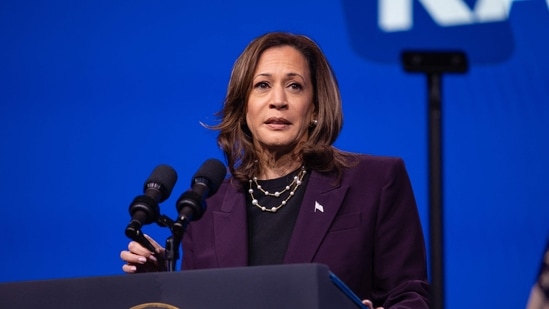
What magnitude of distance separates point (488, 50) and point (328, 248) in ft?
3.78

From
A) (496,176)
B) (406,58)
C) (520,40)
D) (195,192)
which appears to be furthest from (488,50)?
(406,58)

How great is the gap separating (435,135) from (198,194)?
65 cm

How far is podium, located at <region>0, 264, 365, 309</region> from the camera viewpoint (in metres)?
1.78

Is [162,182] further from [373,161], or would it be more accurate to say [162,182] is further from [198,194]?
[373,161]

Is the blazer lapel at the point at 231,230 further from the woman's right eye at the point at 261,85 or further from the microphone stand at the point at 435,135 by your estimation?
the microphone stand at the point at 435,135

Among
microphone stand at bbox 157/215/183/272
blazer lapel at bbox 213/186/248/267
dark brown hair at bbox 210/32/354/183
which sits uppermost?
dark brown hair at bbox 210/32/354/183

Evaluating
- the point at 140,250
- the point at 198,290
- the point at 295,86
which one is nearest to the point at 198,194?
the point at 140,250

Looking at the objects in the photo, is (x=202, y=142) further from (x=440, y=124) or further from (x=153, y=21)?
(x=440, y=124)

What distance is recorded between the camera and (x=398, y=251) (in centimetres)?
254

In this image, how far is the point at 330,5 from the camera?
3531 mm

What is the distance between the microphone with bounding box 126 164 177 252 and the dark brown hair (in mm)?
609

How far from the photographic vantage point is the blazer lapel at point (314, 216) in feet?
8.42

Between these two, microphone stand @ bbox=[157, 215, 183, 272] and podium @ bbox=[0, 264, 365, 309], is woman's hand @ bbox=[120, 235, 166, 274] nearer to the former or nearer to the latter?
microphone stand @ bbox=[157, 215, 183, 272]

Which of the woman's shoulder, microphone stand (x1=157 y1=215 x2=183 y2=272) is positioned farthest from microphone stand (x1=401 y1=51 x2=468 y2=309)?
the woman's shoulder
